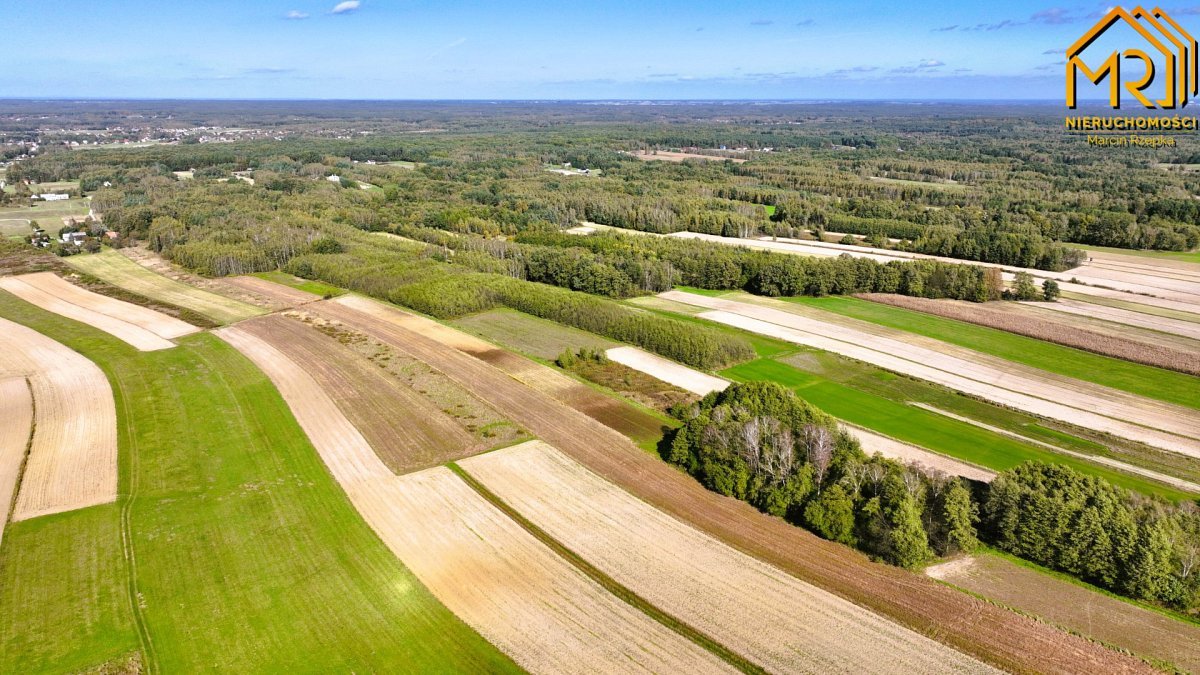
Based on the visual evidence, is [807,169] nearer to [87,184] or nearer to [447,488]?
[447,488]

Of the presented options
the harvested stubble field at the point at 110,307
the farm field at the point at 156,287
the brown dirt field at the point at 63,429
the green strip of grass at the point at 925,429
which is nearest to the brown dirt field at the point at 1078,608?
the green strip of grass at the point at 925,429

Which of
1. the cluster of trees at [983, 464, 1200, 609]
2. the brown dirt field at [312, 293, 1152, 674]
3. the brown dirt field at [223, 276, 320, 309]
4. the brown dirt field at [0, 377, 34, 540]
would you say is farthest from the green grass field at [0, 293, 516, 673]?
the brown dirt field at [223, 276, 320, 309]

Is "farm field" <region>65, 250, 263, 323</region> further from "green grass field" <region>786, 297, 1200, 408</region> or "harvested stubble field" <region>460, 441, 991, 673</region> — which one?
"green grass field" <region>786, 297, 1200, 408</region>

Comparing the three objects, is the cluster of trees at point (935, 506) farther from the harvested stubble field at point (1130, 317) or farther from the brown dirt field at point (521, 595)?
the harvested stubble field at point (1130, 317)

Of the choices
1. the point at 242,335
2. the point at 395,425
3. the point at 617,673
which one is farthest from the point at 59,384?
the point at 617,673

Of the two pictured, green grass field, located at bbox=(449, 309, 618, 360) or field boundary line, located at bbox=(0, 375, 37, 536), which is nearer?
field boundary line, located at bbox=(0, 375, 37, 536)

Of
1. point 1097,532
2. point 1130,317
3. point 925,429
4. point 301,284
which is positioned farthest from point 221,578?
Result: point 1130,317
